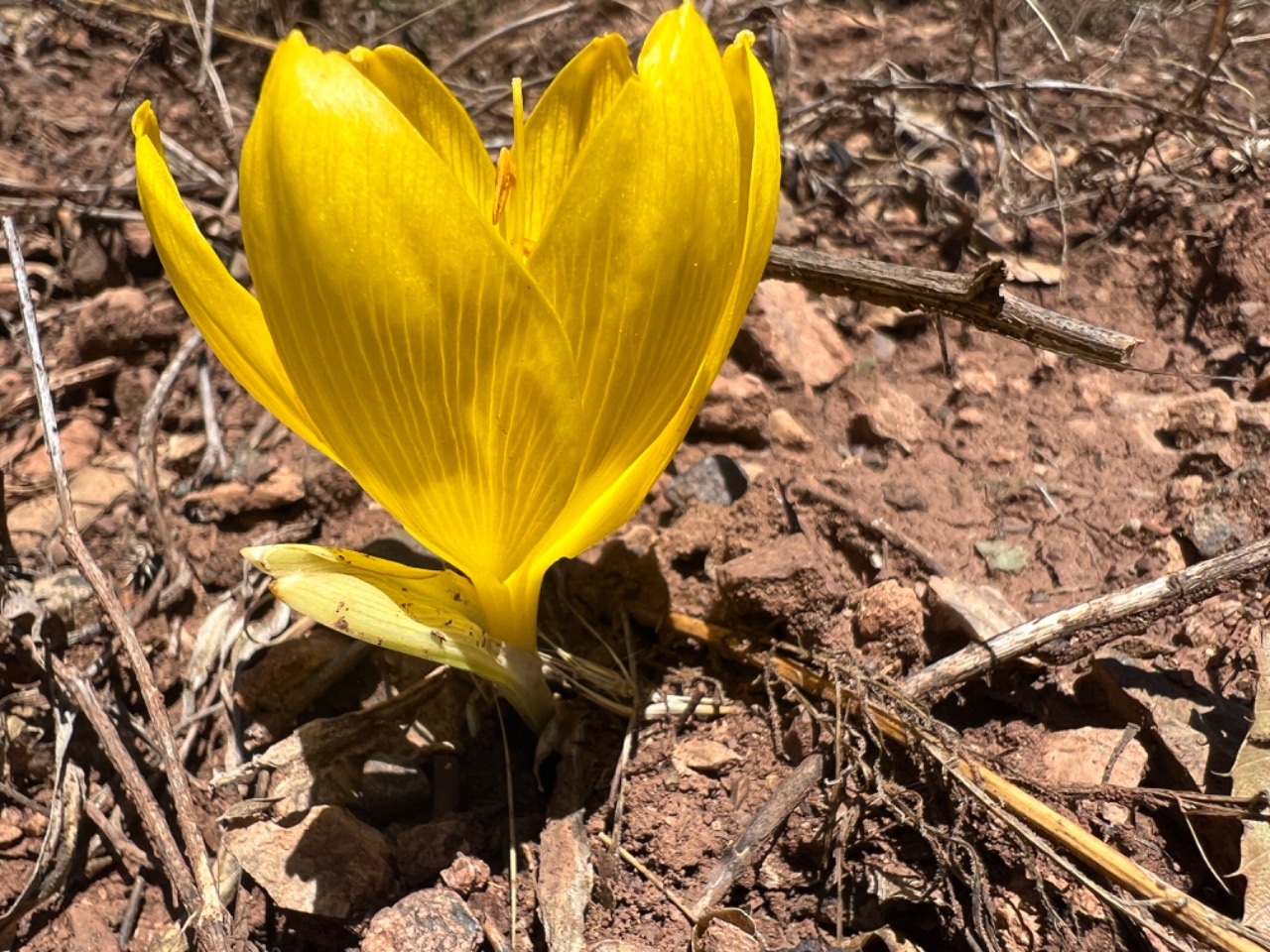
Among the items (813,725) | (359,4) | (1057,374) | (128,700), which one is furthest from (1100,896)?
(359,4)

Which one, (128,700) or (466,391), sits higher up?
(466,391)

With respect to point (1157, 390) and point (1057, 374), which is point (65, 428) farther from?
point (1157, 390)

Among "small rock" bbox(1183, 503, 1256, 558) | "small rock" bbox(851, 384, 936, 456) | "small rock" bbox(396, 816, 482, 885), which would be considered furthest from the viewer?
"small rock" bbox(851, 384, 936, 456)

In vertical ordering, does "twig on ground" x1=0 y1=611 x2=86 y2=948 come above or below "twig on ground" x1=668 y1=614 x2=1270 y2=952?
below

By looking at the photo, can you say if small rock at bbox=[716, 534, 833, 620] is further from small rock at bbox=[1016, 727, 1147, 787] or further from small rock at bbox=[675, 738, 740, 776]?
small rock at bbox=[1016, 727, 1147, 787]

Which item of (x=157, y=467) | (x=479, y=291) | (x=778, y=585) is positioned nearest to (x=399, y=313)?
(x=479, y=291)

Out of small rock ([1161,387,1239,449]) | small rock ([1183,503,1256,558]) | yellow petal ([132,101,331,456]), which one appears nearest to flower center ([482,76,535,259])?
yellow petal ([132,101,331,456])

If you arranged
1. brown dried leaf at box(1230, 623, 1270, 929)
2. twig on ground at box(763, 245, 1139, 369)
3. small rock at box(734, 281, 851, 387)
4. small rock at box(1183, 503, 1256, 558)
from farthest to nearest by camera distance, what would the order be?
small rock at box(734, 281, 851, 387) < small rock at box(1183, 503, 1256, 558) < twig on ground at box(763, 245, 1139, 369) < brown dried leaf at box(1230, 623, 1270, 929)

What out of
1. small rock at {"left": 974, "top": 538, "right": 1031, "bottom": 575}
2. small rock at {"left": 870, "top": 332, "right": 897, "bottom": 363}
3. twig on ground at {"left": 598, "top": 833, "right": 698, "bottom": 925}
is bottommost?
twig on ground at {"left": 598, "top": 833, "right": 698, "bottom": 925}
